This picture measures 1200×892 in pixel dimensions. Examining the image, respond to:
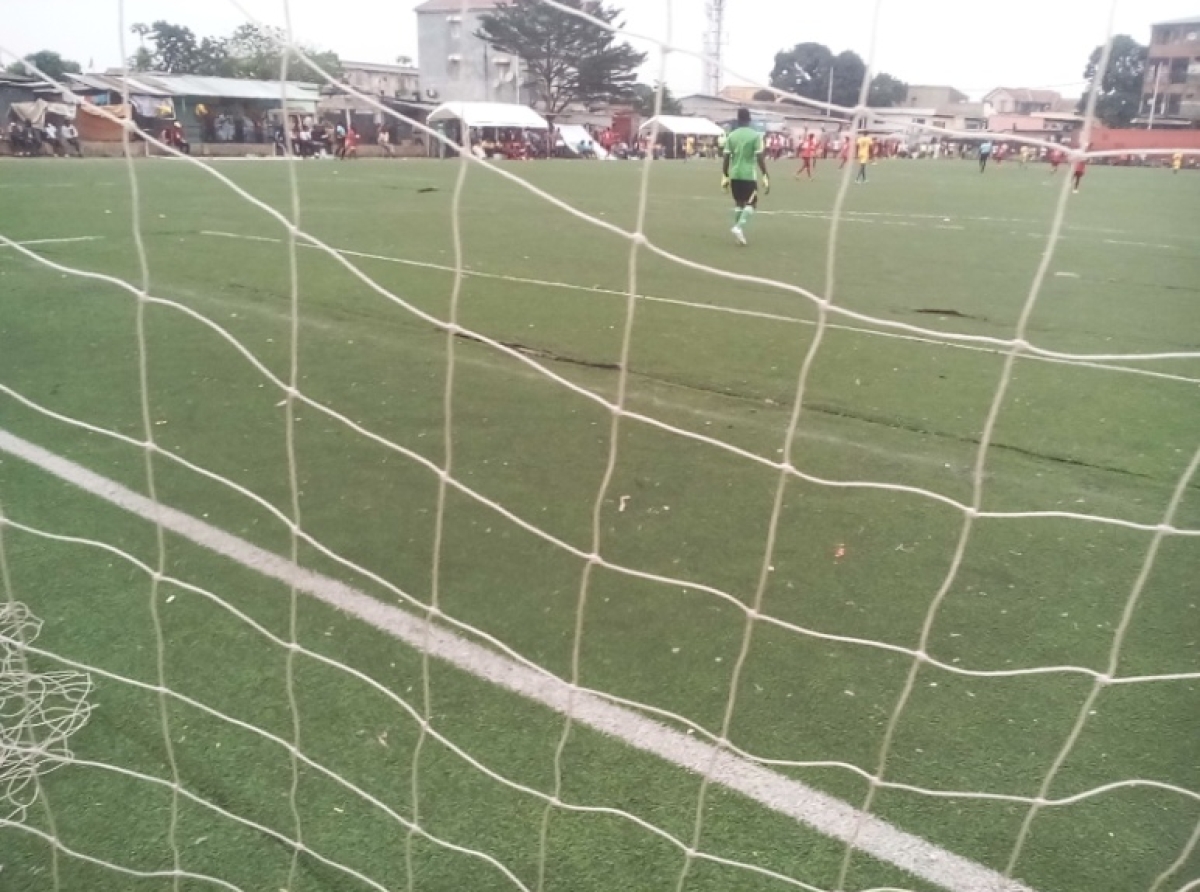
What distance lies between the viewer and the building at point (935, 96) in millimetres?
1838

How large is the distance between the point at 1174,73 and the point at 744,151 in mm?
6445

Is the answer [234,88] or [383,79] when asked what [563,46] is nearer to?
[383,79]

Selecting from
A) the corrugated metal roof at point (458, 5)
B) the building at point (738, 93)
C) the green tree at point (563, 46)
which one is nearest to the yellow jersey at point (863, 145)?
the building at point (738, 93)

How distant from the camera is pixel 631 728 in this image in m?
2.14

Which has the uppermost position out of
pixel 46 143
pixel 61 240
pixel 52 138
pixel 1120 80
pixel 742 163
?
pixel 1120 80

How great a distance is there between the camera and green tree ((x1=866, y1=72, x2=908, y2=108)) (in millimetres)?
1694

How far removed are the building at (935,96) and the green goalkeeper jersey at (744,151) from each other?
732 centimetres

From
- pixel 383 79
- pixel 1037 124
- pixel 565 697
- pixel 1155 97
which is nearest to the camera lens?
pixel 1037 124

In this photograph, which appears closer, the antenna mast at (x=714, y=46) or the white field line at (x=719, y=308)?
the antenna mast at (x=714, y=46)

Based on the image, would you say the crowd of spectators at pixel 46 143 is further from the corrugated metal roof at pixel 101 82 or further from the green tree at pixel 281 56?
the green tree at pixel 281 56

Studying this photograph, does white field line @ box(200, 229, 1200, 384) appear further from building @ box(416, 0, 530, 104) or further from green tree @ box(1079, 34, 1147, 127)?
building @ box(416, 0, 530, 104)


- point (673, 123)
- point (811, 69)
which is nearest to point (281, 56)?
point (811, 69)

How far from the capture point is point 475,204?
1408 centimetres

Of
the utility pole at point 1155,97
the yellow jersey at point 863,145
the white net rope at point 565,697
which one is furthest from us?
the utility pole at point 1155,97
